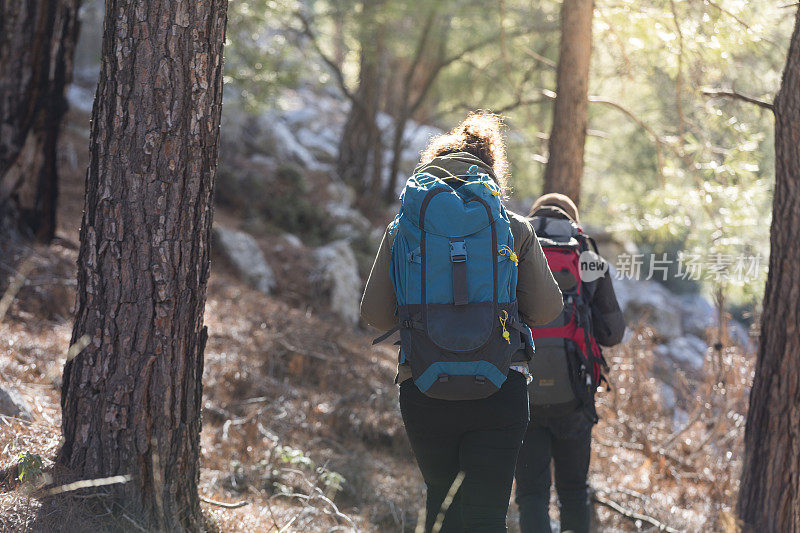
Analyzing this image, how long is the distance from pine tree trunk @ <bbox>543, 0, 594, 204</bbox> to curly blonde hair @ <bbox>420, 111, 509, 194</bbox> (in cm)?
346

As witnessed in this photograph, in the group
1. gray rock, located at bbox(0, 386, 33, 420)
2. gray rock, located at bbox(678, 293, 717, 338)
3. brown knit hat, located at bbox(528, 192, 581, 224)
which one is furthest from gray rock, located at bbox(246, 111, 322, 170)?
brown knit hat, located at bbox(528, 192, 581, 224)

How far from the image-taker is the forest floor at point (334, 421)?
4652mm

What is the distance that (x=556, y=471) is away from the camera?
12.9ft

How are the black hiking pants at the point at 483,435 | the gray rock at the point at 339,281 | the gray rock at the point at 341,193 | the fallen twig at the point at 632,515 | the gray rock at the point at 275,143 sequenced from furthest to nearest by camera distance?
the gray rock at the point at 275,143 → the gray rock at the point at 341,193 → the gray rock at the point at 339,281 → the fallen twig at the point at 632,515 → the black hiking pants at the point at 483,435

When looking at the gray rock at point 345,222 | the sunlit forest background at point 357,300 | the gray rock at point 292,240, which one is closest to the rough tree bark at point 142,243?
the sunlit forest background at point 357,300

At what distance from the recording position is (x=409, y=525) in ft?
15.3

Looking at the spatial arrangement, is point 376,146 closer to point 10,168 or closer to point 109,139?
point 10,168

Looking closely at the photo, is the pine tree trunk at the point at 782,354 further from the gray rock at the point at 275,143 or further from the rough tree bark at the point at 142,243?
the gray rock at the point at 275,143

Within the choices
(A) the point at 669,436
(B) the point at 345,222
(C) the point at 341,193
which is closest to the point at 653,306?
(B) the point at 345,222

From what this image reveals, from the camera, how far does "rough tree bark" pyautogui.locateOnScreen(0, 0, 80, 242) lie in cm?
656

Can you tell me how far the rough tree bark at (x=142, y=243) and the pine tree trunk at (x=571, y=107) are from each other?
3978 mm

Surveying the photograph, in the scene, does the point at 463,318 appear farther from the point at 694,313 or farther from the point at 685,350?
the point at 694,313

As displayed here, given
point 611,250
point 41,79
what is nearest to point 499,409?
point 41,79

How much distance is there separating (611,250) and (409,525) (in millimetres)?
13558
